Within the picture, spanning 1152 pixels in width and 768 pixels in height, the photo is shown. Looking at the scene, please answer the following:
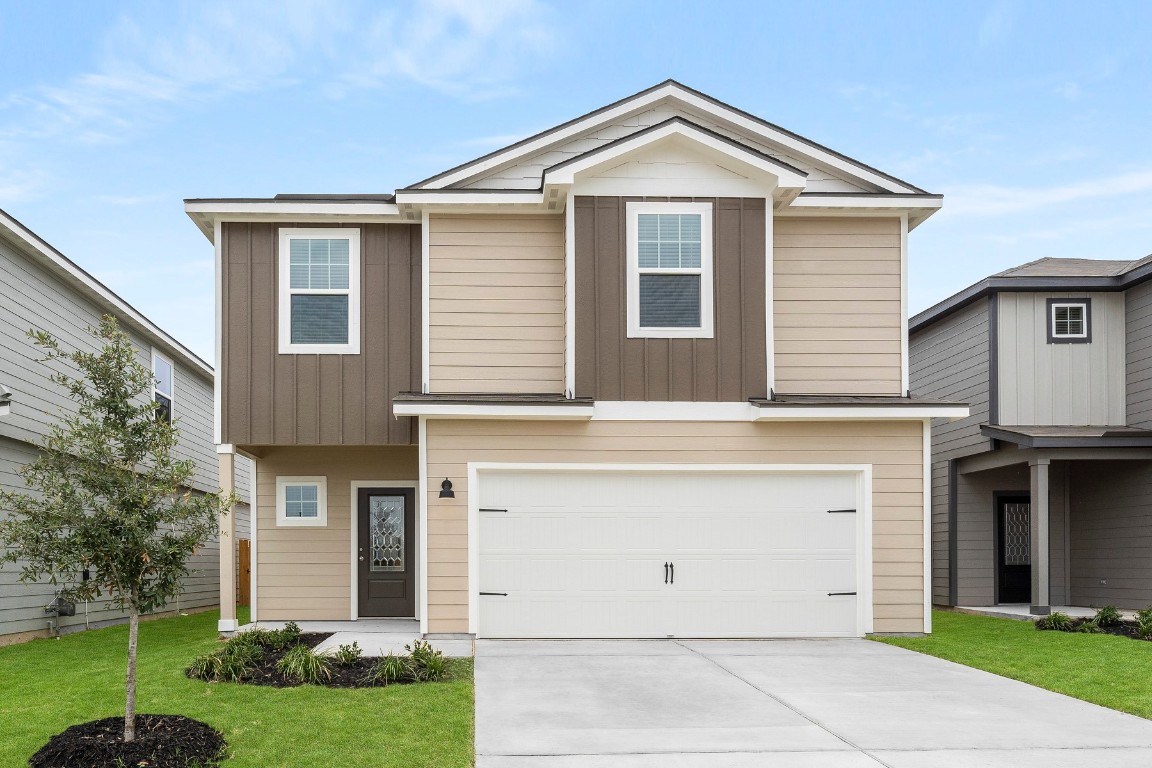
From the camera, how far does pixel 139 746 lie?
6.61 metres

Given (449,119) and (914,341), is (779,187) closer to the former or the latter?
(914,341)

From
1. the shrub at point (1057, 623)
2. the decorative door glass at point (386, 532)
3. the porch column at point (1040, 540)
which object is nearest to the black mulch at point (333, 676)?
the decorative door glass at point (386, 532)

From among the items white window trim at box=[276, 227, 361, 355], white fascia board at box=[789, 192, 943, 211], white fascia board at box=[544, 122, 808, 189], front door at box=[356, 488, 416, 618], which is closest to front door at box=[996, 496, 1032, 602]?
white fascia board at box=[789, 192, 943, 211]

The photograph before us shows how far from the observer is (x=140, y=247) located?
74.7 feet

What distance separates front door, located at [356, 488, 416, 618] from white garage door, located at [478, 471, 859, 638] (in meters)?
2.80

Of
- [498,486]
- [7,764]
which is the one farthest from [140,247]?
[7,764]

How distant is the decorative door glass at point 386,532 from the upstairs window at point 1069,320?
32.5 ft

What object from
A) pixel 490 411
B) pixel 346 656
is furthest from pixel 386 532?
pixel 346 656

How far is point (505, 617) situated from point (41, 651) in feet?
17.4

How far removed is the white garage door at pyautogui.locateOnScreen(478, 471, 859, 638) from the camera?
11.9 meters

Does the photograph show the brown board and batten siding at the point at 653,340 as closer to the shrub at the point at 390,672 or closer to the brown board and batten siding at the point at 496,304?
the brown board and batten siding at the point at 496,304

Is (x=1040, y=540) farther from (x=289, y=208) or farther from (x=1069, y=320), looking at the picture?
(x=289, y=208)

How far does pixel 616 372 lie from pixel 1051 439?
6354 millimetres

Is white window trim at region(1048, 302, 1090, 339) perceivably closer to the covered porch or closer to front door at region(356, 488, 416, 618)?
the covered porch
